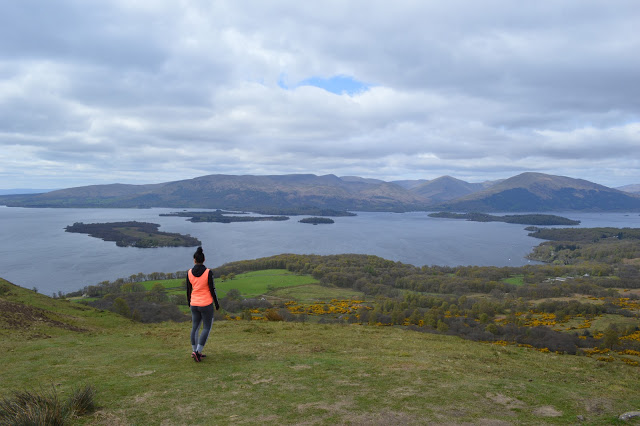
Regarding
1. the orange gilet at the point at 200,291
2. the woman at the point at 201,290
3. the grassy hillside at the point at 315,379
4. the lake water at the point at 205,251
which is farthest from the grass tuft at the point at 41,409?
the lake water at the point at 205,251

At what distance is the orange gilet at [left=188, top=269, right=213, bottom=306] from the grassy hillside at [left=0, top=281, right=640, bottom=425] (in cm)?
182

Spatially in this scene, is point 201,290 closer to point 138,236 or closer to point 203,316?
point 203,316

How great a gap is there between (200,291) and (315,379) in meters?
3.87

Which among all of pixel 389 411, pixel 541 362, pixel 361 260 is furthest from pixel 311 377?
pixel 361 260

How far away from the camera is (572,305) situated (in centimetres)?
5844

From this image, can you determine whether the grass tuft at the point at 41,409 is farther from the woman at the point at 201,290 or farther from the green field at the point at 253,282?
the green field at the point at 253,282

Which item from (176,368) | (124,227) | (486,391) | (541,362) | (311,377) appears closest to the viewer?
(486,391)

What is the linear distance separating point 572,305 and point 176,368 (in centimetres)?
6494

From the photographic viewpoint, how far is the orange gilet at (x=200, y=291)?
10367 millimetres

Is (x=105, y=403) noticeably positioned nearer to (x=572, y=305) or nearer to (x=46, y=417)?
(x=46, y=417)

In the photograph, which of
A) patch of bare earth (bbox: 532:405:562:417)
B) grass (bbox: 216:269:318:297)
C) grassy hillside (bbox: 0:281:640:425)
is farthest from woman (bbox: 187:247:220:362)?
grass (bbox: 216:269:318:297)

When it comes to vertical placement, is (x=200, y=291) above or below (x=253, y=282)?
above

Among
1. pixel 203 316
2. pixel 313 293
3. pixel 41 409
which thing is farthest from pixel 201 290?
pixel 313 293

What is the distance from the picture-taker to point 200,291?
10.5 metres
